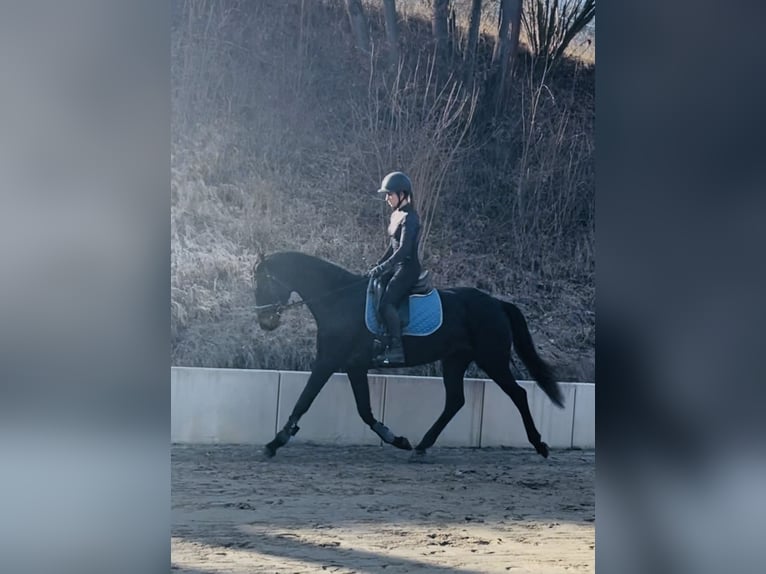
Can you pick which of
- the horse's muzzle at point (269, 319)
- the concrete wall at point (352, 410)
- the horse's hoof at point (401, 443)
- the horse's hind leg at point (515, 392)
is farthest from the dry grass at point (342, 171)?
the horse's hoof at point (401, 443)

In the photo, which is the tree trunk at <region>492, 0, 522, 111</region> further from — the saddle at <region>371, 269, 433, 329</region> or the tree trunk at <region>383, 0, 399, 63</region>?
the saddle at <region>371, 269, 433, 329</region>

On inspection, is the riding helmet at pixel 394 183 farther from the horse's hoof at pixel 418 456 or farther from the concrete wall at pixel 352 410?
the horse's hoof at pixel 418 456

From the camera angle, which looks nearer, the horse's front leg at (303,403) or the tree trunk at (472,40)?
the horse's front leg at (303,403)

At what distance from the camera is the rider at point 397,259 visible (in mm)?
8703

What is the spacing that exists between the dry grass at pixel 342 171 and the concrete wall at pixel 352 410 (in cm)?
17

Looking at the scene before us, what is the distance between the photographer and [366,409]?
28.3 ft

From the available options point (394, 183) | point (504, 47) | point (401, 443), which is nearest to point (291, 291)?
point (394, 183)

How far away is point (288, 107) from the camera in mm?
8656

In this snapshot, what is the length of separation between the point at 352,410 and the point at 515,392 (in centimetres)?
140

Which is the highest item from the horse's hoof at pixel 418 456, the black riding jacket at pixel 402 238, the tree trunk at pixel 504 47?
the tree trunk at pixel 504 47
